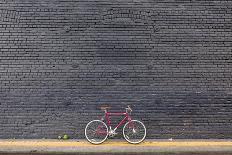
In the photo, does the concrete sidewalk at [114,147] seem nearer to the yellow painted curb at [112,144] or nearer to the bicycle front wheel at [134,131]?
the yellow painted curb at [112,144]

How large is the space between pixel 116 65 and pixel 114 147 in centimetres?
252

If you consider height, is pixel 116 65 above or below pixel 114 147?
above

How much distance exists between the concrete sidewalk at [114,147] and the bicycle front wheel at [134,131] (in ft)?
0.55

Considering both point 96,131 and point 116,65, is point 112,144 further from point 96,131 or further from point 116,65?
point 116,65

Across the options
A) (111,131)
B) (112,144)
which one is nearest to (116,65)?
(111,131)

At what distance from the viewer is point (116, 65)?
33.0ft

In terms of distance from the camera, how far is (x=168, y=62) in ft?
33.1

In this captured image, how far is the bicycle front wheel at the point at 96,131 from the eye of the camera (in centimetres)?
926

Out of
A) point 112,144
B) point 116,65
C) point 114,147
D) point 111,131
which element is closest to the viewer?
point 114,147

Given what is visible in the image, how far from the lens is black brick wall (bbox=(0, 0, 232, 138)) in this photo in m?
9.80

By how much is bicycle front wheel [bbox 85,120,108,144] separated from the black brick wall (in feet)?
1.34

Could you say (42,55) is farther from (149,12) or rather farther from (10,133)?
(149,12)

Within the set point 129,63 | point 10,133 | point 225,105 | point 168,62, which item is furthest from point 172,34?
point 10,133

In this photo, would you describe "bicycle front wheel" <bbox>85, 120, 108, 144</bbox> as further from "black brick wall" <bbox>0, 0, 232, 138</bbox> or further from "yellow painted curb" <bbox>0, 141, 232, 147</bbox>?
"black brick wall" <bbox>0, 0, 232, 138</bbox>
